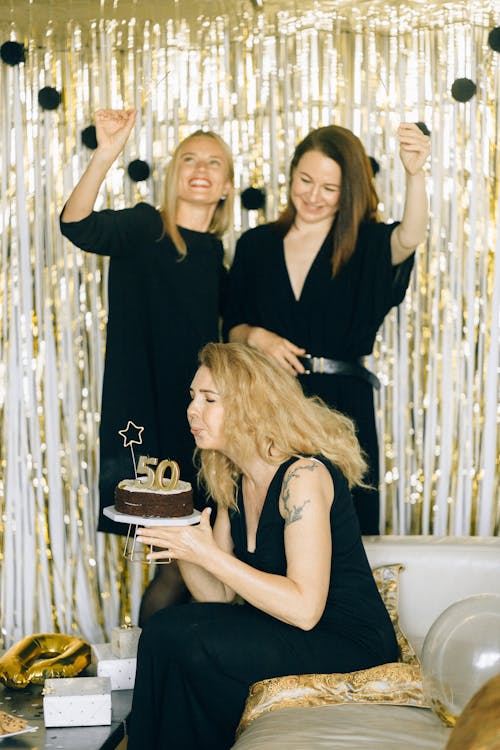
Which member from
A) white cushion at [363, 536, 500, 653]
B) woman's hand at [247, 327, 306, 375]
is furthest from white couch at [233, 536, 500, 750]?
woman's hand at [247, 327, 306, 375]

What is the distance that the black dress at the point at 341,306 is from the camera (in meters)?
2.93

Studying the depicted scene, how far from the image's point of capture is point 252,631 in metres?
2.19

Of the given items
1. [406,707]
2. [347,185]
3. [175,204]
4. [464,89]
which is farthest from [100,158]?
[406,707]

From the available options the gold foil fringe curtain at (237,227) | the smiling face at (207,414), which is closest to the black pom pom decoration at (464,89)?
A: the gold foil fringe curtain at (237,227)

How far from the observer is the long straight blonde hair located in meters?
3.00

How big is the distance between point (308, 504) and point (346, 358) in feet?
2.73

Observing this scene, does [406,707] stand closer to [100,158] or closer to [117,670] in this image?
[117,670]

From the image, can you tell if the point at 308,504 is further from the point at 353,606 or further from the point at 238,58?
the point at 238,58

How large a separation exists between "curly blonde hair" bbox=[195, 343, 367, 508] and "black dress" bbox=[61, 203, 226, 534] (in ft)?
1.91

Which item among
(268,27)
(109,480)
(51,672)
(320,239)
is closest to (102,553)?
(109,480)

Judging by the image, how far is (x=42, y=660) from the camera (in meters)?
2.70

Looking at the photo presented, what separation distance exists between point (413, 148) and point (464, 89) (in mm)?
589

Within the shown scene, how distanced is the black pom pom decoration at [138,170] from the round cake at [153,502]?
4.22 feet

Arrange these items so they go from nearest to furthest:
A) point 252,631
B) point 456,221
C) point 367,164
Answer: point 252,631, point 367,164, point 456,221
